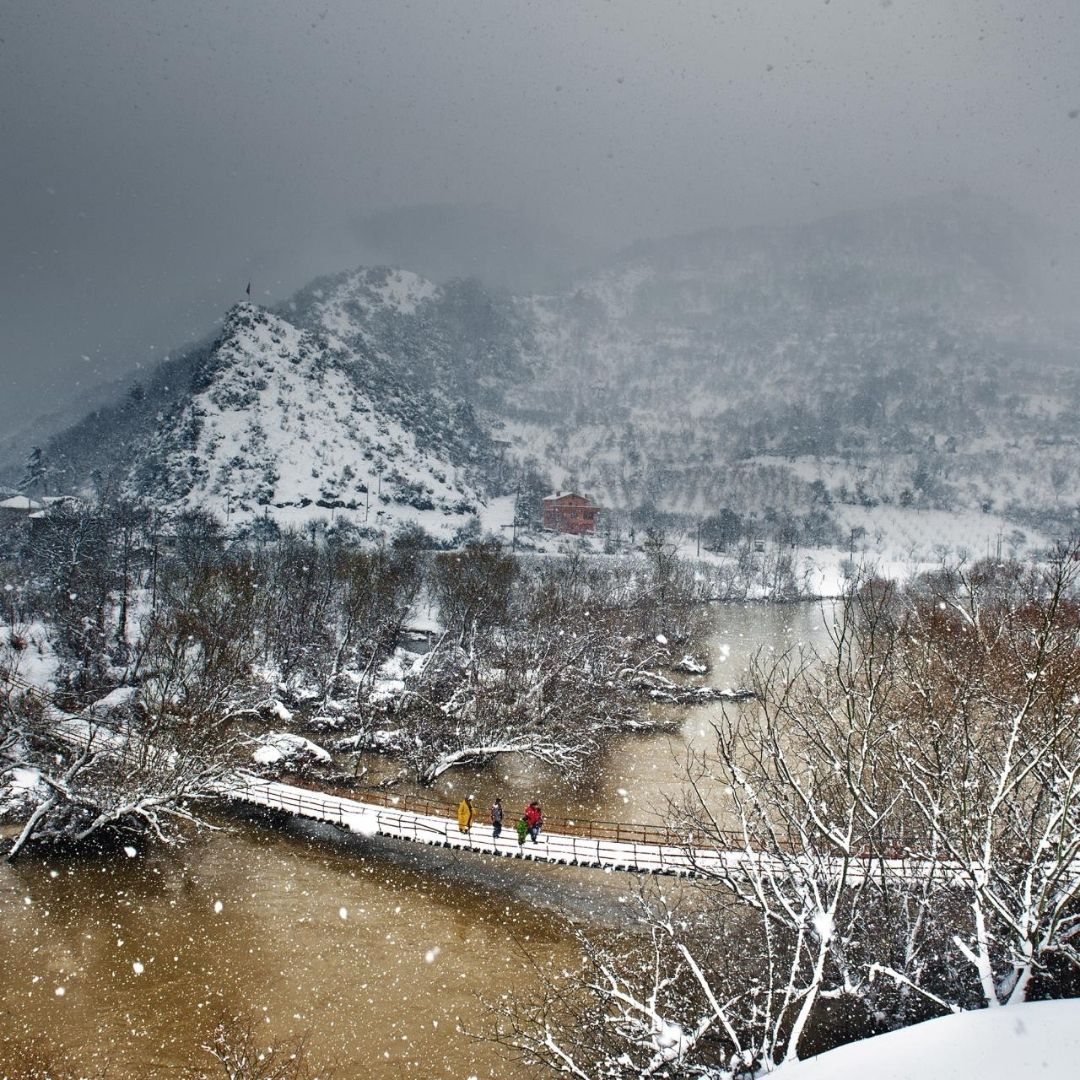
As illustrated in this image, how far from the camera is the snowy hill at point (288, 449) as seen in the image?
104 m

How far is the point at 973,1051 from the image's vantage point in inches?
205

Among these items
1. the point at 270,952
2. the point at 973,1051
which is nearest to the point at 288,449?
the point at 270,952

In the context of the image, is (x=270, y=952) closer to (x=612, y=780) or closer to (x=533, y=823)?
Result: (x=533, y=823)

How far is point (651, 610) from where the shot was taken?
5706 cm

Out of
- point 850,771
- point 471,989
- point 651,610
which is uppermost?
point 850,771

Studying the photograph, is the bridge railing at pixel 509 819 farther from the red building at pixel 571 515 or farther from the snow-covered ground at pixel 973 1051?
the red building at pixel 571 515

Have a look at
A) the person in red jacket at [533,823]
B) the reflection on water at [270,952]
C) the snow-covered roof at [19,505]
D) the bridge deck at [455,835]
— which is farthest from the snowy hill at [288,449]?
the person in red jacket at [533,823]

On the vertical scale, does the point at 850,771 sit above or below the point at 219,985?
above

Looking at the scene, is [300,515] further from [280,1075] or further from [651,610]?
[280,1075]

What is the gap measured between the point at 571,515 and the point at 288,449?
56629 mm

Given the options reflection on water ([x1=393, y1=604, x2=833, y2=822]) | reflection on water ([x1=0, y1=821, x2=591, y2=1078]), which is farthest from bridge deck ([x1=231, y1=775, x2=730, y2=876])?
reflection on water ([x1=393, y1=604, x2=833, y2=822])

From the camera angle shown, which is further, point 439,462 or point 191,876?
point 439,462

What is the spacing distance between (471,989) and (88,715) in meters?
17.1

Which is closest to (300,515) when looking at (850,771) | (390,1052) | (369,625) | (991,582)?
(369,625)
